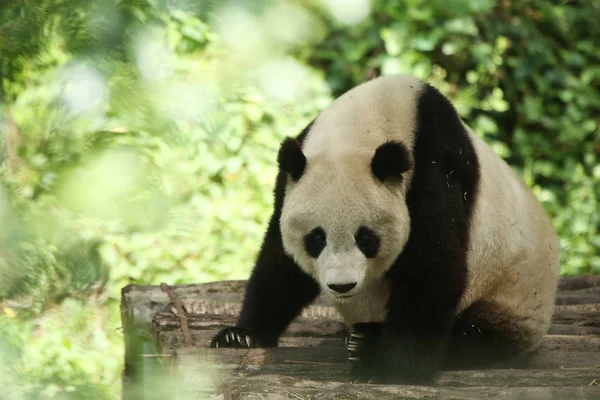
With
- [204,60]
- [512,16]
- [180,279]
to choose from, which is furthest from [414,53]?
[204,60]

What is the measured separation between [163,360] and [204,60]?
1.94 m

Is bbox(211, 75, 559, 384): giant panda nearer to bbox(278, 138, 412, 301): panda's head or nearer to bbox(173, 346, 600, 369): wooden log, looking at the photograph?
bbox(278, 138, 412, 301): panda's head

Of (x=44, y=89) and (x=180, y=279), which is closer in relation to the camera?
(x=44, y=89)

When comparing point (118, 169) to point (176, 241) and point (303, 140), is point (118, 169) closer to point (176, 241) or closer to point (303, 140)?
point (176, 241)

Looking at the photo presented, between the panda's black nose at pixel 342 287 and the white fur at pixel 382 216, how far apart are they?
16 mm

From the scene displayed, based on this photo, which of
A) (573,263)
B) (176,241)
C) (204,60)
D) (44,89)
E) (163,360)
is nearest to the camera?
(44,89)

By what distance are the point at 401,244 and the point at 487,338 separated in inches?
28.4

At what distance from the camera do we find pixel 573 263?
7.63 m

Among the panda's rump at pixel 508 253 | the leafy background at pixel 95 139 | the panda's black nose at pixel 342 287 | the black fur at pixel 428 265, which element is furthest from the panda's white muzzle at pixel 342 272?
the leafy background at pixel 95 139

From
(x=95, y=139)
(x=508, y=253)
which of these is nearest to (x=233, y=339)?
(x=508, y=253)

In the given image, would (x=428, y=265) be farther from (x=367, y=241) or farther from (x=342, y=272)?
(x=342, y=272)

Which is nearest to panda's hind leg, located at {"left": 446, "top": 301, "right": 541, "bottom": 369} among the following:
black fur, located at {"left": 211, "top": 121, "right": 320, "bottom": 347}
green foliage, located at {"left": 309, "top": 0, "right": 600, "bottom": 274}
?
Result: black fur, located at {"left": 211, "top": 121, "right": 320, "bottom": 347}

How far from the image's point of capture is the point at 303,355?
11.4 ft

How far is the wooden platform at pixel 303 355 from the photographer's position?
105 inches
